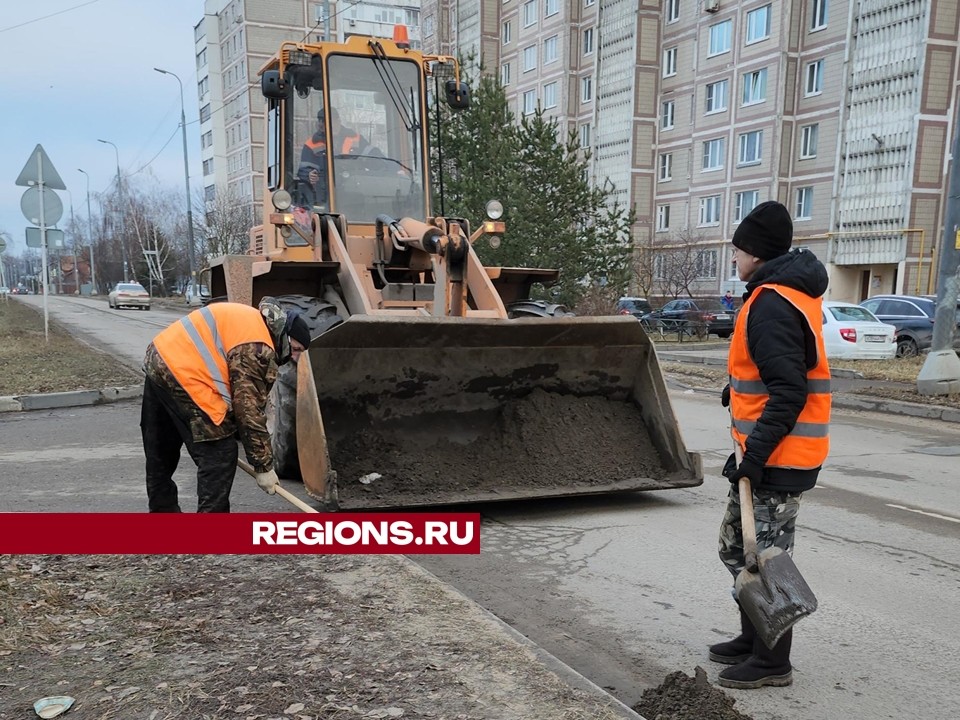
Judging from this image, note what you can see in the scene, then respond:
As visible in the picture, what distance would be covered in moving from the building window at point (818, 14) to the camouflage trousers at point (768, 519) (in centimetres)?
3217

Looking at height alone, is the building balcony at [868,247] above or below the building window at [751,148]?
below

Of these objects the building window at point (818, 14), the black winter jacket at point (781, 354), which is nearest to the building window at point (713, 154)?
the building window at point (818, 14)

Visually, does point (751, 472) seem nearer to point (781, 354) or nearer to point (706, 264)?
point (781, 354)

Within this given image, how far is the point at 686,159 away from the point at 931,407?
28.8 meters

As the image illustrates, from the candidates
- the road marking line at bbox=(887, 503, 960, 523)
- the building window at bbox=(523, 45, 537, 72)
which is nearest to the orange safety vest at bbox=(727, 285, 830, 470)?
the road marking line at bbox=(887, 503, 960, 523)

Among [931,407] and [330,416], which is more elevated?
[330,416]

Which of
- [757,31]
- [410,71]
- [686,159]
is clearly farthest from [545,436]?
[686,159]

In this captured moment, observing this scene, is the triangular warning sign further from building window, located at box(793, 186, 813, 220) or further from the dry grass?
building window, located at box(793, 186, 813, 220)

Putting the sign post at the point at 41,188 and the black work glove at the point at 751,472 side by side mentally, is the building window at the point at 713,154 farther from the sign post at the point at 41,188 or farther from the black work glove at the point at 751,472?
the black work glove at the point at 751,472

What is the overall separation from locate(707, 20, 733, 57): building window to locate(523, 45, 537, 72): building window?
12.9 meters

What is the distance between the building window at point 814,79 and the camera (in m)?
30.3

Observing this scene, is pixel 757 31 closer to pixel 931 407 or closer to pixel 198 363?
pixel 931 407

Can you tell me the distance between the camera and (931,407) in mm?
10250

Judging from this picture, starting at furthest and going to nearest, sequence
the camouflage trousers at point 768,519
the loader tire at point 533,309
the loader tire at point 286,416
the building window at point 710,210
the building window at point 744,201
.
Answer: the building window at point 710,210 → the building window at point 744,201 → the loader tire at point 533,309 → the loader tire at point 286,416 → the camouflage trousers at point 768,519
